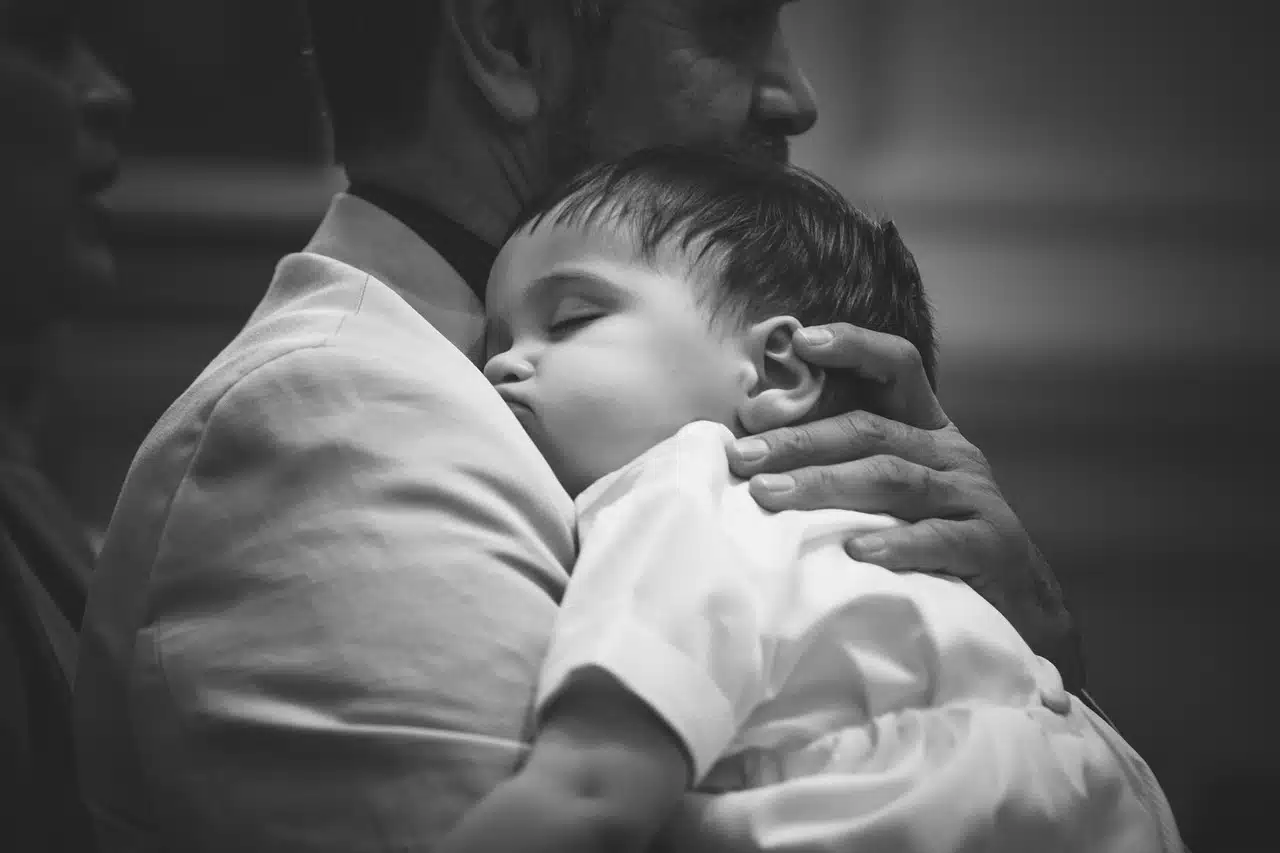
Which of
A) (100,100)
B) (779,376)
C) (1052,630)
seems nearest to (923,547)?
(779,376)

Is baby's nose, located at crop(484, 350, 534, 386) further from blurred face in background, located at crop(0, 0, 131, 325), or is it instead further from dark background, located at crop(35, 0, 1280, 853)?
dark background, located at crop(35, 0, 1280, 853)

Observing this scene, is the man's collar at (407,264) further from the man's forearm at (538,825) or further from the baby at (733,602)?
the man's forearm at (538,825)

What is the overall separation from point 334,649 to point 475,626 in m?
0.08

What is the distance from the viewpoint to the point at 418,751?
2.57 feet

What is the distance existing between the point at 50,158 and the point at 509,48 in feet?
3.31

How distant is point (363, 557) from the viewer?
2.67 ft

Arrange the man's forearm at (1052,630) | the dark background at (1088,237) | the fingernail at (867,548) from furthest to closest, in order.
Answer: the dark background at (1088,237) < the man's forearm at (1052,630) < the fingernail at (867,548)

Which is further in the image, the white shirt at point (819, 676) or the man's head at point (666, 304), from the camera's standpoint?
the man's head at point (666, 304)

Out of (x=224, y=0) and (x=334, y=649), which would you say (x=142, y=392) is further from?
(x=334, y=649)

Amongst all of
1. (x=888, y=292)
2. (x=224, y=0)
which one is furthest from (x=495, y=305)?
(x=224, y=0)

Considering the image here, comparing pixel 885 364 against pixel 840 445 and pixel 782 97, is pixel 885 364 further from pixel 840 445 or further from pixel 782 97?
pixel 782 97

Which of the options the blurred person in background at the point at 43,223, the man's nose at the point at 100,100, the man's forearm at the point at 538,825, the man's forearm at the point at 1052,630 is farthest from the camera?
the man's nose at the point at 100,100

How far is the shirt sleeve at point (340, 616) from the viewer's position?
79cm

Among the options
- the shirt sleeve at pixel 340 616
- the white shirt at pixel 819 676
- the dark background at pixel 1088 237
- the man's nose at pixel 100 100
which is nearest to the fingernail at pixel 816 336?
the white shirt at pixel 819 676
